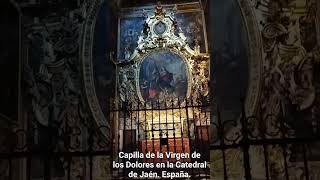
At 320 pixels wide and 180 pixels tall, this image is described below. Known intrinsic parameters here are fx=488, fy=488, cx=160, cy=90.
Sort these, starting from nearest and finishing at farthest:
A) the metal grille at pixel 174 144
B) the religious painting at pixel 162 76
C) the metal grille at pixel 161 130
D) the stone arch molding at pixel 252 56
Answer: the metal grille at pixel 174 144, the stone arch molding at pixel 252 56, the metal grille at pixel 161 130, the religious painting at pixel 162 76

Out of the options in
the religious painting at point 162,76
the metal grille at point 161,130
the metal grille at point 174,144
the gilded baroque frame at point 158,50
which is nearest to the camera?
the metal grille at point 174,144

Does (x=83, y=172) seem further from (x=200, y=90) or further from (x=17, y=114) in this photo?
(x=200, y=90)

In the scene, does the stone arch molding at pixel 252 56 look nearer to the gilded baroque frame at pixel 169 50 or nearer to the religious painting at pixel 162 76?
the gilded baroque frame at pixel 169 50

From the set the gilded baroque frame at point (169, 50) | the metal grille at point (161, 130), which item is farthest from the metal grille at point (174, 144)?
the gilded baroque frame at point (169, 50)

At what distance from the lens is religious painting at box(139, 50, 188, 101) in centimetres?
910

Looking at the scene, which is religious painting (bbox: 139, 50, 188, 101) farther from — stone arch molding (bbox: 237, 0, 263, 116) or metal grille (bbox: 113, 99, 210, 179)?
stone arch molding (bbox: 237, 0, 263, 116)

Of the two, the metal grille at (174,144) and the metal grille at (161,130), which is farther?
the metal grille at (161,130)

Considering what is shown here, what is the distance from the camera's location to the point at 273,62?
8.18m

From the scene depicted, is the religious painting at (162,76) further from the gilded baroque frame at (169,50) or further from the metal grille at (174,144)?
the metal grille at (174,144)

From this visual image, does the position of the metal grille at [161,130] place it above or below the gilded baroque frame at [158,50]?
below

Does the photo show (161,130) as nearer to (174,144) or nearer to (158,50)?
(174,144)

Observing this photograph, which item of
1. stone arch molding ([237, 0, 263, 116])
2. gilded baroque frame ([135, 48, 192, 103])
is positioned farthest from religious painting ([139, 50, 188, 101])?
stone arch molding ([237, 0, 263, 116])

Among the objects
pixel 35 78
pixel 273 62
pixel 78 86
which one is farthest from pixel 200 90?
pixel 35 78

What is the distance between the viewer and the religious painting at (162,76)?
910cm
